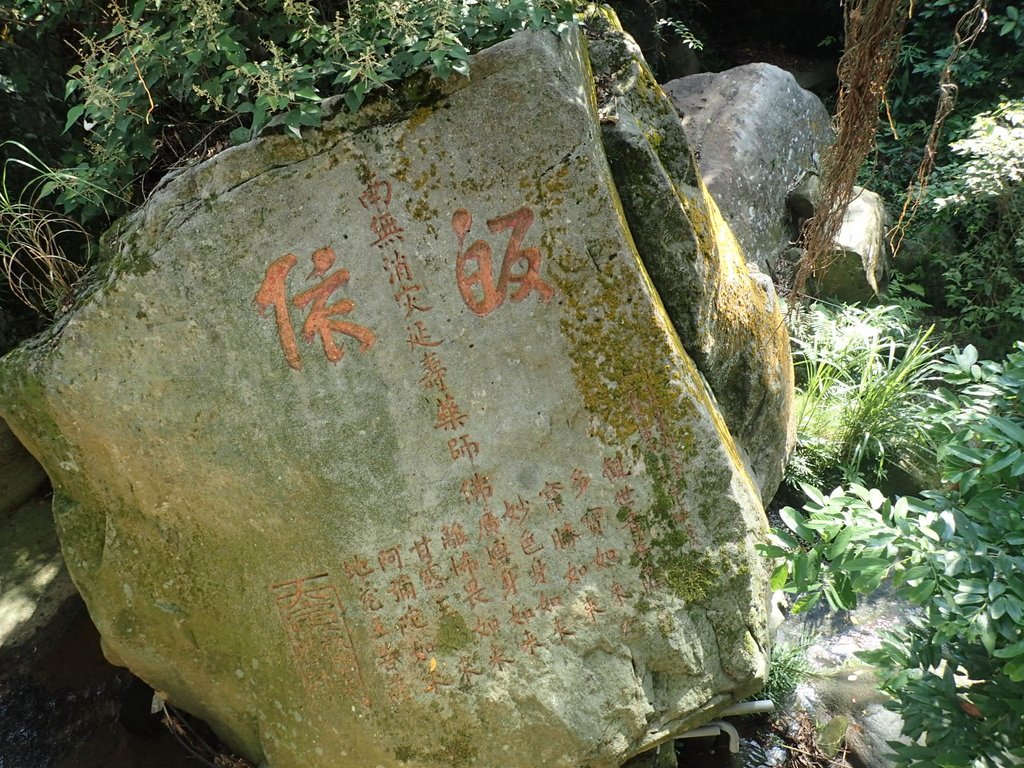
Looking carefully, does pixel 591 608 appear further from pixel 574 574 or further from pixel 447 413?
pixel 447 413

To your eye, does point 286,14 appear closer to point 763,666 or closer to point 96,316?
point 96,316

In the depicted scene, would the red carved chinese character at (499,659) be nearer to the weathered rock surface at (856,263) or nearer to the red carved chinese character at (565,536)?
the red carved chinese character at (565,536)

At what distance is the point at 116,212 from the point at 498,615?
228 cm

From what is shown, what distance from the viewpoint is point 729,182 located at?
5891 millimetres

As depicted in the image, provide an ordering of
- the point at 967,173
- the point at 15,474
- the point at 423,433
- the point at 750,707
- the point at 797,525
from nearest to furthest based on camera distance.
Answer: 1. the point at 797,525
2. the point at 423,433
3. the point at 750,707
4. the point at 15,474
5. the point at 967,173

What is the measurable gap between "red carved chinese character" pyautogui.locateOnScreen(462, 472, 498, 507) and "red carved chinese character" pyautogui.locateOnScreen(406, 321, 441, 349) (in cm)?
53

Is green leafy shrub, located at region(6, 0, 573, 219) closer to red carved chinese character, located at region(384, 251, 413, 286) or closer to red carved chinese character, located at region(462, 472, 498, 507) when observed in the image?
red carved chinese character, located at region(384, 251, 413, 286)

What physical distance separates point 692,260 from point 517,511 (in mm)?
1352

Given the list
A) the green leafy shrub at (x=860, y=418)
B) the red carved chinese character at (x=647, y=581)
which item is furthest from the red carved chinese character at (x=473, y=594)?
the green leafy shrub at (x=860, y=418)

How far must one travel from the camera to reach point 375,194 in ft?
9.55

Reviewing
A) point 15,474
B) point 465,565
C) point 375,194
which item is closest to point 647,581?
point 465,565

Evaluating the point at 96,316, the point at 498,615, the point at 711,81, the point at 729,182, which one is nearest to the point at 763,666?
the point at 498,615

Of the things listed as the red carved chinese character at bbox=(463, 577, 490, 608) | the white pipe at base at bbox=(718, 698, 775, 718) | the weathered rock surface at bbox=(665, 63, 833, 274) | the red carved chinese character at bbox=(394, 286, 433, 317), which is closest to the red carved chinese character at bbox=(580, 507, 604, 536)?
the red carved chinese character at bbox=(463, 577, 490, 608)

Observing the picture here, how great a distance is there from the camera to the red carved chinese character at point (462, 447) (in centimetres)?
299
